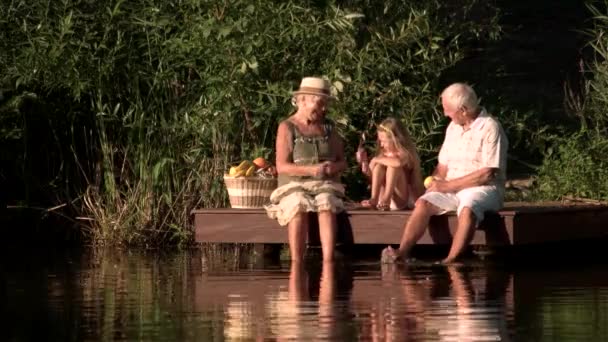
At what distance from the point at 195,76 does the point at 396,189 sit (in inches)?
102

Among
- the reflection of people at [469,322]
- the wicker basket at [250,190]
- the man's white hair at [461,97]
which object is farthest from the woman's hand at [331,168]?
the reflection of people at [469,322]

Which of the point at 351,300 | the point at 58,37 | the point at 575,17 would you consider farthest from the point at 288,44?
the point at 575,17

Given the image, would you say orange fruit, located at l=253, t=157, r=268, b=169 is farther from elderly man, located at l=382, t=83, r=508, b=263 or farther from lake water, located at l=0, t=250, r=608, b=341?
elderly man, located at l=382, t=83, r=508, b=263

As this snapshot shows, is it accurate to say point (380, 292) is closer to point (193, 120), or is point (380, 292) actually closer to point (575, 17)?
point (193, 120)

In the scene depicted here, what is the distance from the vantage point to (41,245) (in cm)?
1672

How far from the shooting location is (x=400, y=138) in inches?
568

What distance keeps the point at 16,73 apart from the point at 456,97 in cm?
416

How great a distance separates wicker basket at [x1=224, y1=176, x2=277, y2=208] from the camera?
14812mm

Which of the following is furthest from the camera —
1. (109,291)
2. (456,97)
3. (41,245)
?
(41,245)

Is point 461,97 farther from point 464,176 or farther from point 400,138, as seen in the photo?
point 400,138

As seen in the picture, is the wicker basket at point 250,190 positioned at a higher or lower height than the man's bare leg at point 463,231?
higher

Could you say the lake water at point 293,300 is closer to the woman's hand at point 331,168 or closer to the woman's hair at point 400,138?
the woman's hand at point 331,168

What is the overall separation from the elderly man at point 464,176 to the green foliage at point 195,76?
5.28 ft

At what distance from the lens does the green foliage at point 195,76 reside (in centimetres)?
1546
